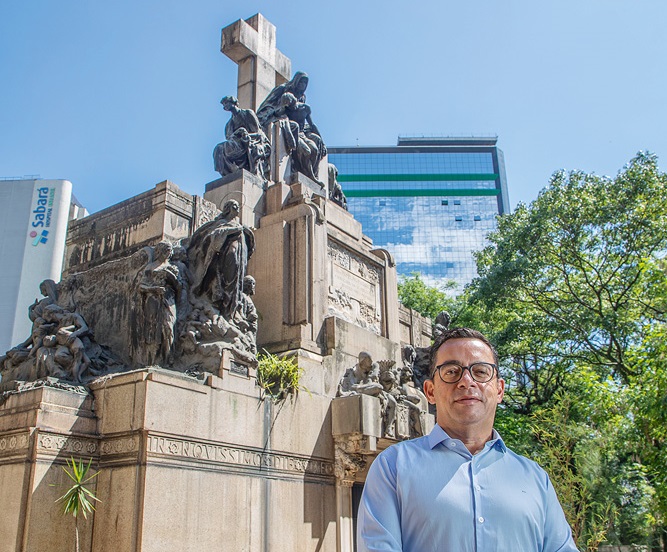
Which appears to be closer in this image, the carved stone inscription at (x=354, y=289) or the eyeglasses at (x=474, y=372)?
the eyeglasses at (x=474, y=372)

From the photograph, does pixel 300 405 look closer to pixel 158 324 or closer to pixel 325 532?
pixel 325 532

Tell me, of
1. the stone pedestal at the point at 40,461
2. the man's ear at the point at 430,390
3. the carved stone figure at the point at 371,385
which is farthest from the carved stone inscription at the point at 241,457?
the man's ear at the point at 430,390

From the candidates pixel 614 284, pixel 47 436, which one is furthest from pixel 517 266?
pixel 47 436

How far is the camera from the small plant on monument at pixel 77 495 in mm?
8227

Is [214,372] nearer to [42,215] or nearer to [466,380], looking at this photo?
[466,380]

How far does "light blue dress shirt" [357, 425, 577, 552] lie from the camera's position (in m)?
2.69

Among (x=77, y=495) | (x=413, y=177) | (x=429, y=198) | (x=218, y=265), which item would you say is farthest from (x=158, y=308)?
(x=413, y=177)

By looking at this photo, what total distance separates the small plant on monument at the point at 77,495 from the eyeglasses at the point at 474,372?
6.40 metres

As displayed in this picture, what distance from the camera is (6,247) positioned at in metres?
43.8

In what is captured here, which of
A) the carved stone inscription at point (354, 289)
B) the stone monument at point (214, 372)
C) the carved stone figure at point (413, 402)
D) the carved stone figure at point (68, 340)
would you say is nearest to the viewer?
the stone monument at point (214, 372)

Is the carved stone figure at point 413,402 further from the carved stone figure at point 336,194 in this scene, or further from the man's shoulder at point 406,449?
the man's shoulder at point 406,449

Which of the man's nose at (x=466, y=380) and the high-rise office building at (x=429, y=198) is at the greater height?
the high-rise office building at (x=429, y=198)

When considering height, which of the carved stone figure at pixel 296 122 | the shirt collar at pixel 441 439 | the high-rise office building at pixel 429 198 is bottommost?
the shirt collar at pixel 441 439

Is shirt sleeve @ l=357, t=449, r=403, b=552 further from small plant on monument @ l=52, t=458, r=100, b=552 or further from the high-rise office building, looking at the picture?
the high-rise office building
